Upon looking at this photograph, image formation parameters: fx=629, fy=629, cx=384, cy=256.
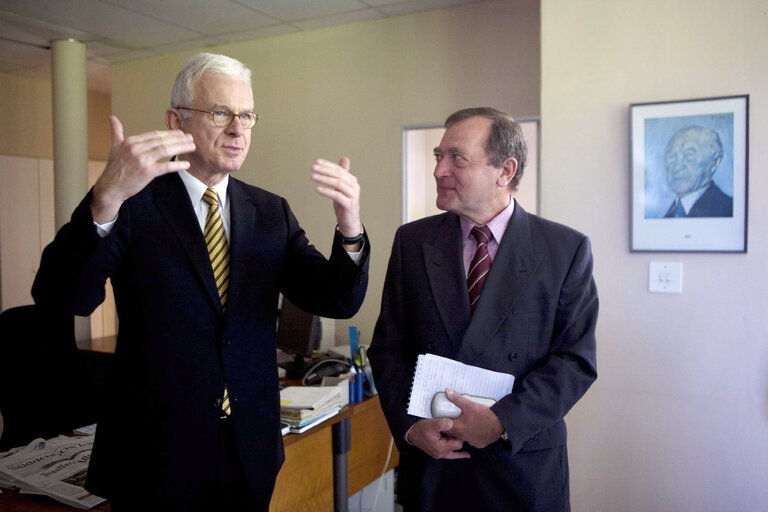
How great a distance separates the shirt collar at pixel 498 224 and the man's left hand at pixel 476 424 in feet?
1.57

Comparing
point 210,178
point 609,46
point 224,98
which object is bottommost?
point 210,178

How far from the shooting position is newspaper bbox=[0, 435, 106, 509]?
1.74 metres

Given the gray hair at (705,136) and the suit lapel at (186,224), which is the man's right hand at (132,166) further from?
the gray hair at (705,136)

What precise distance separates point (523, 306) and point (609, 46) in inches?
58.1

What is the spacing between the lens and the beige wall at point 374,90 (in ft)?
12.2

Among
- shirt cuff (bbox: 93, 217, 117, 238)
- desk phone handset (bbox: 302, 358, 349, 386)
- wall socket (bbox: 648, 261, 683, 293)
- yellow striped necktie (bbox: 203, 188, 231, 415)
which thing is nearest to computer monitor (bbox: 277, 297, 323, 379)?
desk phone handset (bbox: 302, 358, 349, 386)

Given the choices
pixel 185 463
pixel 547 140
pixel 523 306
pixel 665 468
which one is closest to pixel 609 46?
pixel 547 140

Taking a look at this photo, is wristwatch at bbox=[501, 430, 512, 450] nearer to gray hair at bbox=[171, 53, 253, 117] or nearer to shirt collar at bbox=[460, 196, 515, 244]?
shirt collar at bbox=[460, 196, 515, 244]

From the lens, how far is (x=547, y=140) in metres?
2.73

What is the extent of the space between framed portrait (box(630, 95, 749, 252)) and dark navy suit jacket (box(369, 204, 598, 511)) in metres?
0.98

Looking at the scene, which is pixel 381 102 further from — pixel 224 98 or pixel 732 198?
pixel 224 98

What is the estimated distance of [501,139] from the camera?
1.81 metres

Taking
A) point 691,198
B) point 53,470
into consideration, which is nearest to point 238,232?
point 53,470

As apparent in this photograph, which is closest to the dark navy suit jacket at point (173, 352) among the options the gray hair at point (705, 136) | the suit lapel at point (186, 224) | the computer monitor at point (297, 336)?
the suit lapel at point (186, 224)
